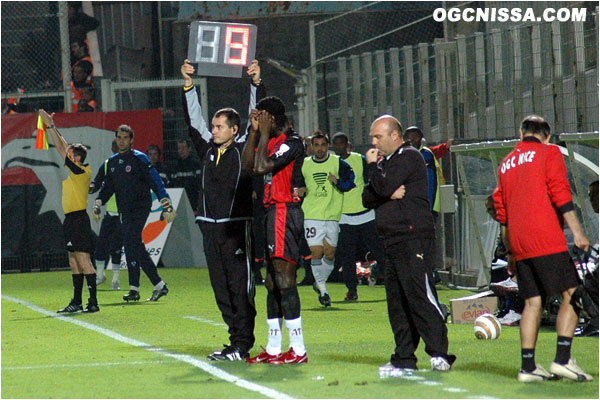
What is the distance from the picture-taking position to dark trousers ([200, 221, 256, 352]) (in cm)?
930

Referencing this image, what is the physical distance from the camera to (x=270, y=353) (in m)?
8.99

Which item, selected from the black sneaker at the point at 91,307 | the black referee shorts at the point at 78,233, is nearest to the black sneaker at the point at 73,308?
the black sneaker at the point at 91,307

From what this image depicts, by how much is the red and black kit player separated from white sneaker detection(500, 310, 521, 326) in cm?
321

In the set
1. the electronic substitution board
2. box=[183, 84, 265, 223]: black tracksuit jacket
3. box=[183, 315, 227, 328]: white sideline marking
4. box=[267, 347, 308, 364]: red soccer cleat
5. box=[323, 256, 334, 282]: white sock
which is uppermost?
the electronic substitution board

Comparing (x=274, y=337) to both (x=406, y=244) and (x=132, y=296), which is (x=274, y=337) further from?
(x=132, y=296)

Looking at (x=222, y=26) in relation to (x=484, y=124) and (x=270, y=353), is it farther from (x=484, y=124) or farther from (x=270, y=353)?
(x=484, y=124)

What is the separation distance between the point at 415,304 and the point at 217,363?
5.56 ft

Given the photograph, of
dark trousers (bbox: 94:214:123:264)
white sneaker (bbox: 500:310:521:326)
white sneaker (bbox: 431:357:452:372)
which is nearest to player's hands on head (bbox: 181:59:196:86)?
white sneaker (bbox: 431:357:452:372)

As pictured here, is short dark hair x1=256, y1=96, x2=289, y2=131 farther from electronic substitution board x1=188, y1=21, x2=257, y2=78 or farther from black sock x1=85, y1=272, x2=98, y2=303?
black sock x1=85, y1=272, x2=98, y2=303

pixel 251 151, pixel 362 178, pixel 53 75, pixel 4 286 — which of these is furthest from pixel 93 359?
pixel 53 75

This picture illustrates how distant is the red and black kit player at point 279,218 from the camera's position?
8.84 metres

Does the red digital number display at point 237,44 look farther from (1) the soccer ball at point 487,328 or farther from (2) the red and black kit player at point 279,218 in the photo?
(1) the soccer ball at point 487,328

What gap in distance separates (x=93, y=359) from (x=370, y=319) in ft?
12.7

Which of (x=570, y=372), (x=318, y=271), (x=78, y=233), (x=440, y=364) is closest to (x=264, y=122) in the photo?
(x=440, y=364)
